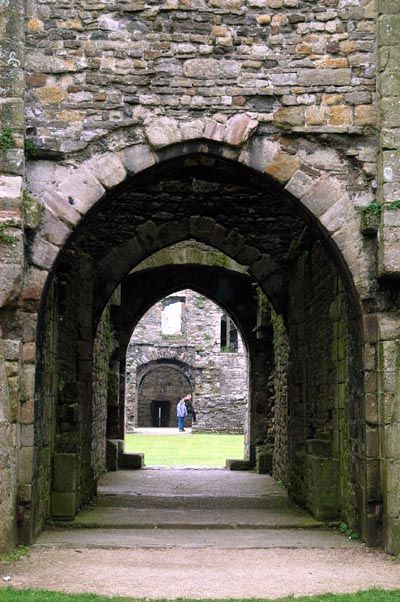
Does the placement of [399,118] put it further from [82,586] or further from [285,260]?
[285,260]

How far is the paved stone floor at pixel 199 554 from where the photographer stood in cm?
546

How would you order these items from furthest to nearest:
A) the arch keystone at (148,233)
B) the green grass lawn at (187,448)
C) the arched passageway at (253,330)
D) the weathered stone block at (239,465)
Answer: the green grass lawn at (187,448) < the weathered stone block at (239,465) < the arch keystone at (148,233) < the arched passageway at (253,330)

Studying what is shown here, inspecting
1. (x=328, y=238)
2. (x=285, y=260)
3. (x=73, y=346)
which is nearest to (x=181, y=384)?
(x=285, y=260)

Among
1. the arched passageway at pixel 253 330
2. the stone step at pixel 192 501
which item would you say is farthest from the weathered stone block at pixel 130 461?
the stone step at pixel 192 501

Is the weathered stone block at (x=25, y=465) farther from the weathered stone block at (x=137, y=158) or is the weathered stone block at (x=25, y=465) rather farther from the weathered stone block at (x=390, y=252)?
the weathered stone block at (x=390, y=252)

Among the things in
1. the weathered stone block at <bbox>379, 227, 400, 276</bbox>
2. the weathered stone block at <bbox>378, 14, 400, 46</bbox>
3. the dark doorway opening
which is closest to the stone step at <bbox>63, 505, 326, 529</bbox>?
the weathered stone block at <bbox>379, 227, 400, 276</bbox>

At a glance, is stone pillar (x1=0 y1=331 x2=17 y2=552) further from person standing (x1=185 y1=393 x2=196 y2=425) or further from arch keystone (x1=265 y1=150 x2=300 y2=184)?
person standing (x1=185 y1=393 x2=196 y2=425)

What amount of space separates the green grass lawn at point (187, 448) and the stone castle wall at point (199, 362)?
100 centimetres

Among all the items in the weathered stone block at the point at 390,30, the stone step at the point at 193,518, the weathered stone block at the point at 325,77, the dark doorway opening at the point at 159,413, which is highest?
the weathered stone block at the point at 390,30

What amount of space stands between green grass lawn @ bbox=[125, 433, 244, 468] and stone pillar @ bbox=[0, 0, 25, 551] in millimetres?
9641

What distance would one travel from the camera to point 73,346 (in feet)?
31.8

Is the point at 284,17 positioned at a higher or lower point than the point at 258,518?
higher

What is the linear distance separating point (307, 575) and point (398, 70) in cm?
381

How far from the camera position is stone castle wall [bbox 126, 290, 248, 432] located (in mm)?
27969
